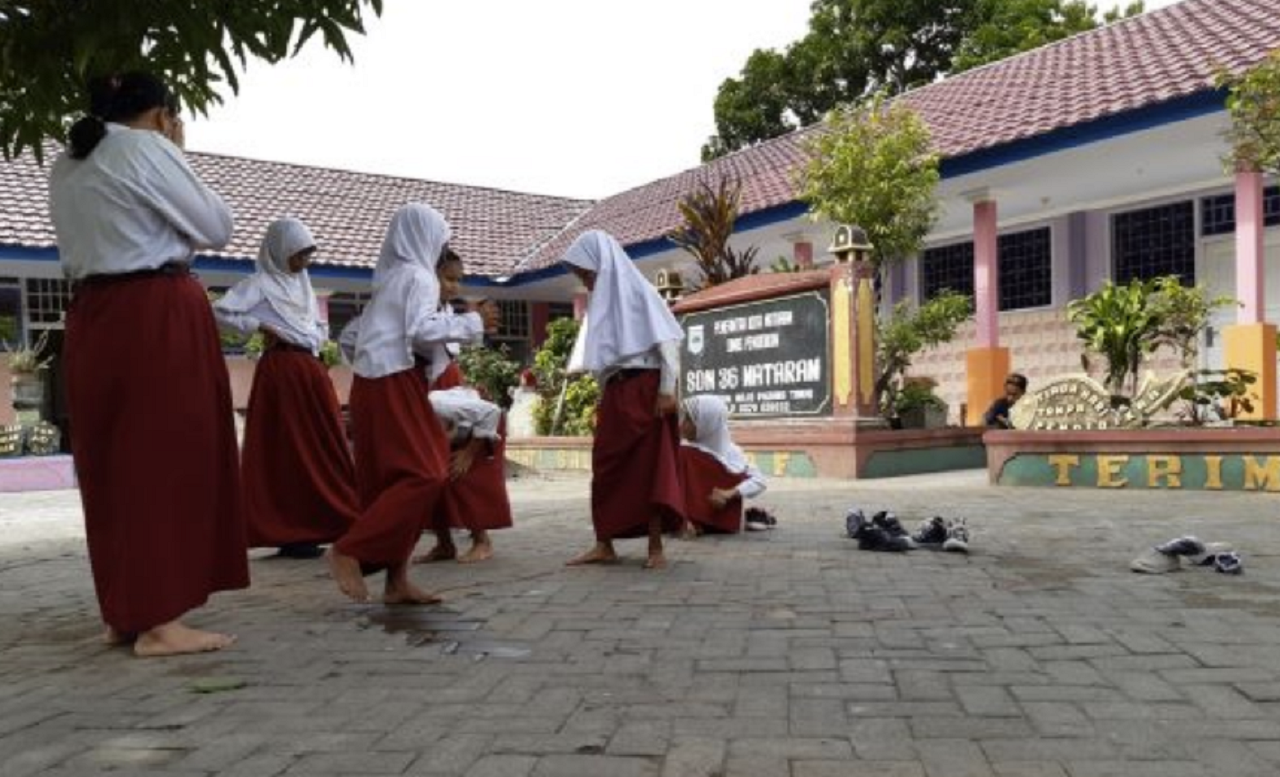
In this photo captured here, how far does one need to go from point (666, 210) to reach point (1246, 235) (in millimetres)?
10002

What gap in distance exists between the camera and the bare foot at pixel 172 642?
3.26 metres

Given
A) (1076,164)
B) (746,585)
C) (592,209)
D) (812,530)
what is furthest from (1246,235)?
(592,209)

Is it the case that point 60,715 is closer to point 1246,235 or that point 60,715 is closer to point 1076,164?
point 1246,235

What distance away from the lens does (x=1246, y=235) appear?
10125mm

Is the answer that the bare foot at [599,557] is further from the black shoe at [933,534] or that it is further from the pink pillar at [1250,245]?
the pink pillar at [1250,245]

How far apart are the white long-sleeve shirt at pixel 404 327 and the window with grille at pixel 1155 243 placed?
35.4 feet

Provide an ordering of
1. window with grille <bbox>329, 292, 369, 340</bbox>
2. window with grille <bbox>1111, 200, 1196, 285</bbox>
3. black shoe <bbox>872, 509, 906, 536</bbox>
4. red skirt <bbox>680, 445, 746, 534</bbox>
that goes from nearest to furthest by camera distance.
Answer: black shoe <bbox>872, 509, 906, 536</bbox>
red skirt <bbox>680, 445, 746, 534</bbox>
window with grille <bbox>1111, 200, 1196, 285</bbox>
window with grille <bbox>329, 292, 369, 340</bbox>

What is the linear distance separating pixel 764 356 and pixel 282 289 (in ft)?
20.5

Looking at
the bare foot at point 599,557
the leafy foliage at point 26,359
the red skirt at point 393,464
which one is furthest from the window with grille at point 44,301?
the red skirt at point 393,464

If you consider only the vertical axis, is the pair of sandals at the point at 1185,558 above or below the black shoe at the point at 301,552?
above

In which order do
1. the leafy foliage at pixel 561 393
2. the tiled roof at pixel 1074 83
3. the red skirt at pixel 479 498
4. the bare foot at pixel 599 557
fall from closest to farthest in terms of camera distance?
1. the bare foot at pixel 599 557
2. the red skirt at pixel 479 498
3. the tiled roof at pixel 1074 83
4. the leafy foliage at pixel 561 393

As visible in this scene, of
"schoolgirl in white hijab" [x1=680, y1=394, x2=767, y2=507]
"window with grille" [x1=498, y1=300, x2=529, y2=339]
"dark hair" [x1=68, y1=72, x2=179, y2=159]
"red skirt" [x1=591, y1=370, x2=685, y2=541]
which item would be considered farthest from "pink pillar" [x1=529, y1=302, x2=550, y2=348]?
"dark hair" [x1=68, y1=72, x2=179, y2=159]

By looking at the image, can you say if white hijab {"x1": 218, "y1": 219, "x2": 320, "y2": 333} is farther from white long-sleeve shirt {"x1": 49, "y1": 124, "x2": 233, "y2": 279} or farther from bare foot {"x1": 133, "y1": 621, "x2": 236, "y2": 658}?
bare foot {"x1": 133, "y1": 621, "x2": 236, "y2": 658}

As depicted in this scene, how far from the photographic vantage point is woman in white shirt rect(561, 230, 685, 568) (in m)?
4.81
